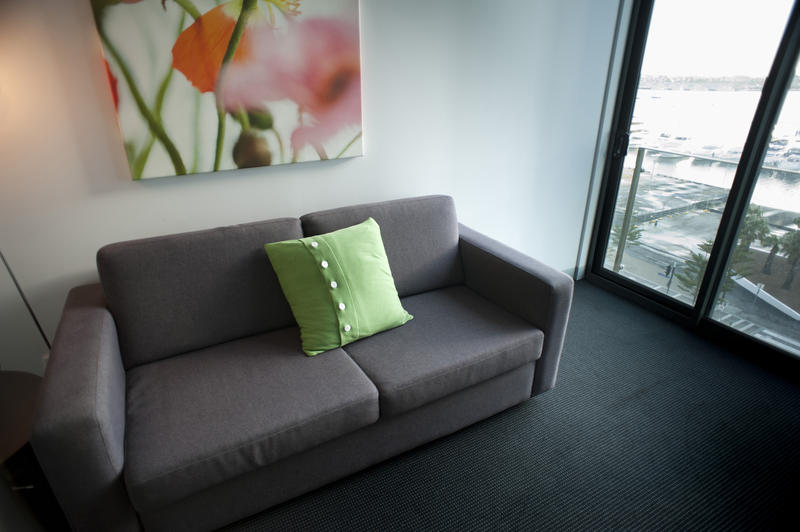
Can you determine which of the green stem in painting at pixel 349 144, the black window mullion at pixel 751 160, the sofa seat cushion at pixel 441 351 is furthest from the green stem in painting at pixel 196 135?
the black window mullion at pixel 751 160

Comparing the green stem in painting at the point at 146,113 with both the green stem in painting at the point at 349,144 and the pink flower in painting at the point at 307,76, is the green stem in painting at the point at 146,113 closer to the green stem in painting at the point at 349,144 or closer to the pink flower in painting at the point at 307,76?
the pink flower in painting at the point at 307,76

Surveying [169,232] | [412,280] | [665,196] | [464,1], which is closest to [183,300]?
[169,232]

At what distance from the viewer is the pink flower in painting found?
180cm

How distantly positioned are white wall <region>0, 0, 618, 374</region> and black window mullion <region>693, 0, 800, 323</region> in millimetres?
842

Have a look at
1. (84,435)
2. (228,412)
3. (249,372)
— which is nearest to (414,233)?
(249,372)

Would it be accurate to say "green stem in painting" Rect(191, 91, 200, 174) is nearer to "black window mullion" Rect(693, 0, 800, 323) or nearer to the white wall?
the white wall

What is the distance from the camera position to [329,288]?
5.65 ft

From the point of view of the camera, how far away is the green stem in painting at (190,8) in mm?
1629

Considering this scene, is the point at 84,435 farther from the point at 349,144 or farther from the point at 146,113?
the point at 349,144

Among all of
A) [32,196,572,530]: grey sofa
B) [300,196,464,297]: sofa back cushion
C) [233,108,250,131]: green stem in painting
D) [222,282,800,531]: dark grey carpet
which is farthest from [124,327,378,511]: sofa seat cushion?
[233,108,250,131]: green stem in painting

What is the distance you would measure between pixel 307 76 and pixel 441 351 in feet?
4.20

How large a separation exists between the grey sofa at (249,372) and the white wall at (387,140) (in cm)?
24

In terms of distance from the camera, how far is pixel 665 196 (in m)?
2.76

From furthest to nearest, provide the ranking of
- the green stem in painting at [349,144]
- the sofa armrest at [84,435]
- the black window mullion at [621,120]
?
the black window mullion at [621,120], the green stem in painting at [349,144], the sofa armrest at [84,435]
